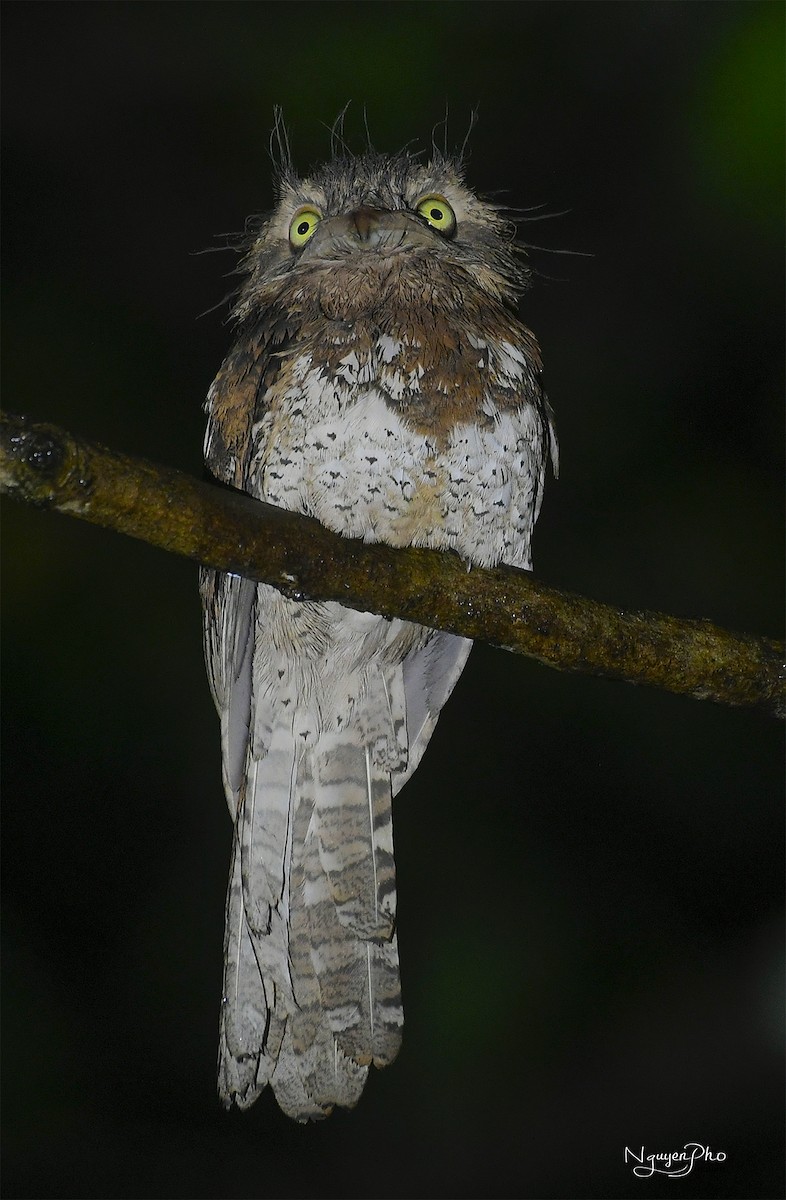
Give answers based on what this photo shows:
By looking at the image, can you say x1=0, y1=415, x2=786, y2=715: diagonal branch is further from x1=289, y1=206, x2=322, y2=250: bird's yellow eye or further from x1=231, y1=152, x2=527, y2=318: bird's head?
x1=289, y1=206, x2=322, y2=250: bird's yellow eye

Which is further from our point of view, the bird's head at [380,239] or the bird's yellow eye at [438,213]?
the bird's yellow eye at [438,213]

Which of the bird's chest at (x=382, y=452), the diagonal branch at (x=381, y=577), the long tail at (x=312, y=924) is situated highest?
the bird's chest at (x=382, y=452)

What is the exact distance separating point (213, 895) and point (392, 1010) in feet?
5.01

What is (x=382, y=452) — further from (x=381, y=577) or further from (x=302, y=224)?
(x=302, y=224)

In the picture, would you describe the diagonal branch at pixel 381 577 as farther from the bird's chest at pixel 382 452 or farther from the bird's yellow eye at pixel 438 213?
the bird's yellow eye at pixel 438 213

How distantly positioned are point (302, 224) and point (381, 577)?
3.68 ft

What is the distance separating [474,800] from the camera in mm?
3662

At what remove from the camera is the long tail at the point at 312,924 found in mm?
1977

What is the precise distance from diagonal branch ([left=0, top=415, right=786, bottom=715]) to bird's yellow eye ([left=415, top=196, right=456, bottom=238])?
0.98 m

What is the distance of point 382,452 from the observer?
1824 mm

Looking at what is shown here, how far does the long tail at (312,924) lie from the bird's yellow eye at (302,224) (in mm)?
1076

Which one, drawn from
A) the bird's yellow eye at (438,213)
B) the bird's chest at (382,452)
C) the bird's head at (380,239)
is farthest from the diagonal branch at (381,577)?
the bird's yellow eye at (438,213)

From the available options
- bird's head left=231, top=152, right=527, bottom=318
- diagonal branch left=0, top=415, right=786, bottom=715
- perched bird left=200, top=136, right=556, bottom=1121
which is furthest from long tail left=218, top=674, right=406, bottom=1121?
bird's head left=231, top=152, right=527, bottom=318

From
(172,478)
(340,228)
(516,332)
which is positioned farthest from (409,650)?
(172,478)
